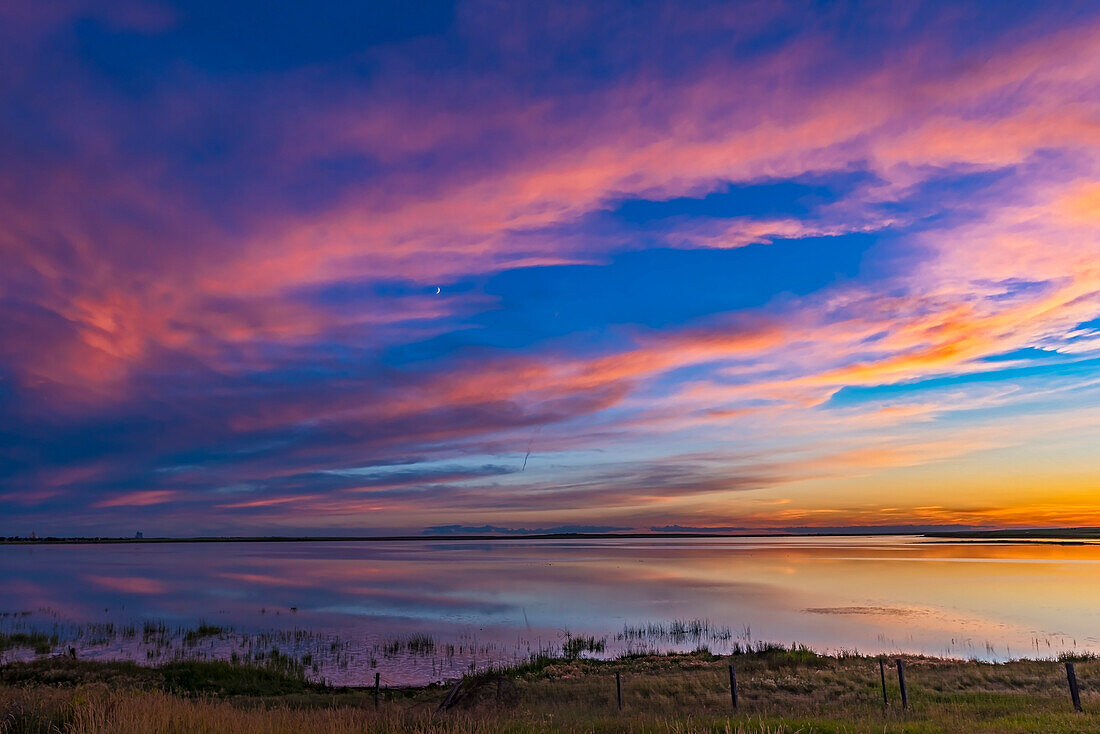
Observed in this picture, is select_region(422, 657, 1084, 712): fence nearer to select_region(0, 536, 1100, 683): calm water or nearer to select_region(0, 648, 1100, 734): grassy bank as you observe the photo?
select_region(0, 648, 1100, 734): grassy bank

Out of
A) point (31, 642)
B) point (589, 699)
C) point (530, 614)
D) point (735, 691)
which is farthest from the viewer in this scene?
point (530, 614)

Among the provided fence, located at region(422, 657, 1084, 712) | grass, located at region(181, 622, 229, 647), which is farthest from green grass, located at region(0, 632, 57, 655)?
fence, located at region(422, 657, 1084, 712)

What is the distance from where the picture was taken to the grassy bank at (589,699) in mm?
14016

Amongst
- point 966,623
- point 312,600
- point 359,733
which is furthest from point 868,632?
point 312,600

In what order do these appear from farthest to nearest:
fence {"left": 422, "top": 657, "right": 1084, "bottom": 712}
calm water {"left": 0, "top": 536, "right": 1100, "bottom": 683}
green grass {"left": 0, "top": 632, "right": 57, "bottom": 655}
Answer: calm water {"left": 0, "top": 536, "right": 1100, "bottom": 683} → green grass {"left": 0, "top": 632, "right": 57, "bottom": 655} → fence {"left": 422, "top": 657, "right": 1084, "bottom": 712}

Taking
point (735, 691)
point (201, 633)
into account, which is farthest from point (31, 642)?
point (735, 691)

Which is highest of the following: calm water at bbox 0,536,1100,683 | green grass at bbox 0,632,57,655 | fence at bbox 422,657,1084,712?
fence at bbox 422,657,1084,712

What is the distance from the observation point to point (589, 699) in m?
23.8

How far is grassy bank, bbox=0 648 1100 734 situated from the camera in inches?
552

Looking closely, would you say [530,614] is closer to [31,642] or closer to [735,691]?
[31,642]

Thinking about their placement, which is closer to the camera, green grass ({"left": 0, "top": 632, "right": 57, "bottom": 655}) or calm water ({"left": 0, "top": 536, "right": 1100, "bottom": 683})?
green grass ({"left": 0, "top": 632, "right": 57, "bottom": 655})

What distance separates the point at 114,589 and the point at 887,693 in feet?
263

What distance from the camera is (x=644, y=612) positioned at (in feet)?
175

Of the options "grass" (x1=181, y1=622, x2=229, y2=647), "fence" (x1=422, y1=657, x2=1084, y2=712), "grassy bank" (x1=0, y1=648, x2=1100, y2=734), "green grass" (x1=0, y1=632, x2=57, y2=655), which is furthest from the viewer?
"grass" (x1=181, y1=622, x2=229, y2=647)
